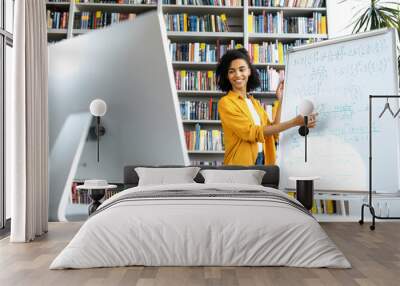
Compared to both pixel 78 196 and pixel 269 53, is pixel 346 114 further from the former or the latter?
pixel 78 196

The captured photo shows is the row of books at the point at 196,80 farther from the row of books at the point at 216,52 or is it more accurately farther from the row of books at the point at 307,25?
the row of books at the point at 307,25

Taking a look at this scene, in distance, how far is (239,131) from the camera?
482cm

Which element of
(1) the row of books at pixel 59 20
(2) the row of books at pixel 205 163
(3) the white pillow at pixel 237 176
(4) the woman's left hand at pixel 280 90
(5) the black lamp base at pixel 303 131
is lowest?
(3) the white pillow at pixel 237 176

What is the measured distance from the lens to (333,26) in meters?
6.09

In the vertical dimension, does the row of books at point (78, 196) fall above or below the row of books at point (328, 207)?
above

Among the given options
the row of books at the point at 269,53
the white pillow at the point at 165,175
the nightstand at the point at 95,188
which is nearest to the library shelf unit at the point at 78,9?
the row of books at the point at 269,53

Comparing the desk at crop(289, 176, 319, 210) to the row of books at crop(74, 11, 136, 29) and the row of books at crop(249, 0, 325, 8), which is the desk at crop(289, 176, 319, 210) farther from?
the row of books at crop(74, 11, 136, 29)

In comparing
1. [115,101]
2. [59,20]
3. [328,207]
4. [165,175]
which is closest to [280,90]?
[328,207]

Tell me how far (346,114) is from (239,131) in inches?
40.0

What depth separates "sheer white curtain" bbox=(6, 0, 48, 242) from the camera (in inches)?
163

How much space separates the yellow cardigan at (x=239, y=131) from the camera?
4.78m

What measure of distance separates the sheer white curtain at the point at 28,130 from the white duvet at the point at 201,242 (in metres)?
1.21

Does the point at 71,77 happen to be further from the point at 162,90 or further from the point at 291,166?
the point at 291,166

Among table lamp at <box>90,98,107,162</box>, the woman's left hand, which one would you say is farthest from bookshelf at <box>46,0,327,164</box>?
table lamp at <box>90,98,107,162</box>
